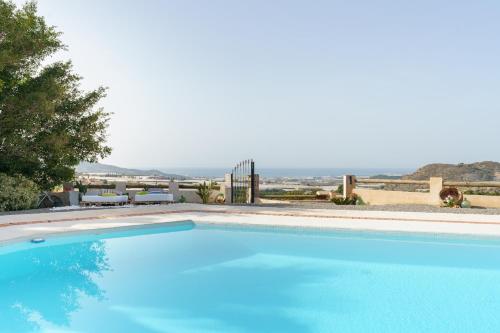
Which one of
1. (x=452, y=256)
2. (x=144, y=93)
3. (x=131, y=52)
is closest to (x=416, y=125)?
(x=144, y=93)

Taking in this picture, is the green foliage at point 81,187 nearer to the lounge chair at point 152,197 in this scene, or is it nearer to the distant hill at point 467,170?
the lounge chair at point 152,197

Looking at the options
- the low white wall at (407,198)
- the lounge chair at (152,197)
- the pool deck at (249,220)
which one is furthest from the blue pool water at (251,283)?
the low white wall at (407,198)

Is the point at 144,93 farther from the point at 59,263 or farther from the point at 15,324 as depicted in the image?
the point at 15,324

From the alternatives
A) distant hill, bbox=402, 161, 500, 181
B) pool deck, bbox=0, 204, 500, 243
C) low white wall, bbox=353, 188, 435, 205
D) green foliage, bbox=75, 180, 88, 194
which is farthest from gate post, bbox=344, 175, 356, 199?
distant hill, bbox=402, 161, 500, 181

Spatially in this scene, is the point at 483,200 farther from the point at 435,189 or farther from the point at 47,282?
the point at 47,282

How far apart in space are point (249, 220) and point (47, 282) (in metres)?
5.72

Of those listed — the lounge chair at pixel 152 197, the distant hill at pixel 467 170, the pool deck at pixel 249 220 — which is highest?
the distant hill at pixel 467 170

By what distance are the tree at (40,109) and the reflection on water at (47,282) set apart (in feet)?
20.9

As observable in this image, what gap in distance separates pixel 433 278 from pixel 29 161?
12.8 meters

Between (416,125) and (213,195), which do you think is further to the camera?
(416,125)

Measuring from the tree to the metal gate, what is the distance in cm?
479

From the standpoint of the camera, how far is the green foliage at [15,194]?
42.6ft

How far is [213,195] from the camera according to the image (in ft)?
57.2

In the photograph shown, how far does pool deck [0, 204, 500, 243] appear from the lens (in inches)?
394
